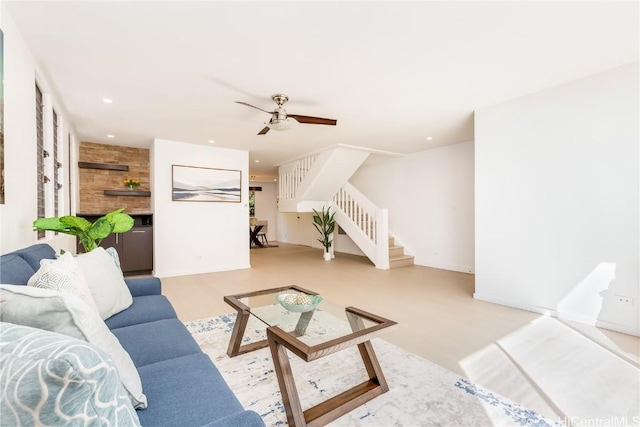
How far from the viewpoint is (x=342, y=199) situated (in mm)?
7055

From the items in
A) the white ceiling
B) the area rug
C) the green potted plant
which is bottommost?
the area rug

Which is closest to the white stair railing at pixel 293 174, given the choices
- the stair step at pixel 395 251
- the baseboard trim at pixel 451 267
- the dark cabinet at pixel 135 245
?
the stair step at pixel 395 251

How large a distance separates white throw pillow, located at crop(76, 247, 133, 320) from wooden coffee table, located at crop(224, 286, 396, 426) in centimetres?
75

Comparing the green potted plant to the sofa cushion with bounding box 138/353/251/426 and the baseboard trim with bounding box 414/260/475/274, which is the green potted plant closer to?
the sofa cushion with bounding box 138/353/251/426

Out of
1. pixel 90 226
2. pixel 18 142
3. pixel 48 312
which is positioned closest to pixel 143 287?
pixel 90 226

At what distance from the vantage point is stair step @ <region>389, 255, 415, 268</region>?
5.95m

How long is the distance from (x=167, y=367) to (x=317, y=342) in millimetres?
721

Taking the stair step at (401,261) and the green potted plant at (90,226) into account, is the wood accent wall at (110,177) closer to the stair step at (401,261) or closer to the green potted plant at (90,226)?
the green potted plant at (90,226)

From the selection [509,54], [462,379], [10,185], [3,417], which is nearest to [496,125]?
[509,54]

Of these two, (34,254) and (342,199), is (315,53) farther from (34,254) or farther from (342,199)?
(342,199)

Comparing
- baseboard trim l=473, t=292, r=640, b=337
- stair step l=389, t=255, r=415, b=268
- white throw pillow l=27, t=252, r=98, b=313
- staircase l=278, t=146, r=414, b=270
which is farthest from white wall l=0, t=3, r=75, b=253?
stair step l=389, t=255, r=415, b=268

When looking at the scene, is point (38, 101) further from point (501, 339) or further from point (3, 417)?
point (501, 339)

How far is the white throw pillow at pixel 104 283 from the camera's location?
1.77 metres

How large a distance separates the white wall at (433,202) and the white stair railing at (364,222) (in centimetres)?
79
